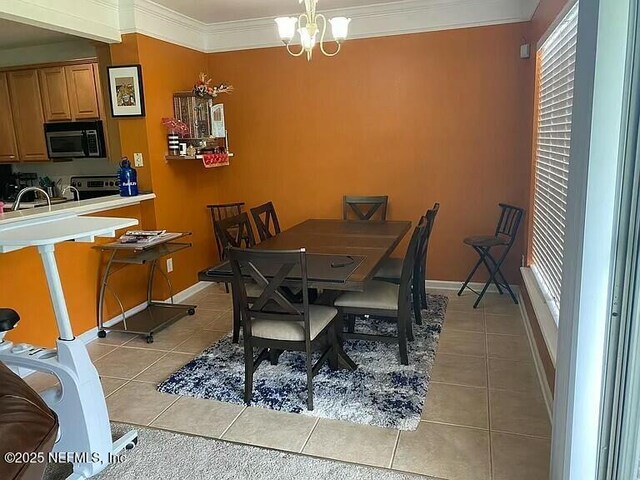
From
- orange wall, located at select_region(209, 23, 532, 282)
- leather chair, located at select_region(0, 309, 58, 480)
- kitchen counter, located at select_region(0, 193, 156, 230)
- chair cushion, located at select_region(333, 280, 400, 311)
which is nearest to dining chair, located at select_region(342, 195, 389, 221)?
orange wall, located at select_region(209, 23, 532, 282)

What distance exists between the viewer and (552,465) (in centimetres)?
177

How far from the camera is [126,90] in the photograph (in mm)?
3867

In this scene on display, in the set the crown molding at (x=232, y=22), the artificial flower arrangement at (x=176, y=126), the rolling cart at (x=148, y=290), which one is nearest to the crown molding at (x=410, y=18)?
the crown molding at (x=232, y=22)

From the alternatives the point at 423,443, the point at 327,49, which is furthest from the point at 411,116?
the point at 423,443

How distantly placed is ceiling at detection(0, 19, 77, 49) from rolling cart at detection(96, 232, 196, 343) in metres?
2.10

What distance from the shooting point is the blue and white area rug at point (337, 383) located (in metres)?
2.48

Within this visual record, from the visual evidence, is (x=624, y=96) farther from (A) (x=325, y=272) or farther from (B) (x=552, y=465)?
(A) (x=325, y=272)

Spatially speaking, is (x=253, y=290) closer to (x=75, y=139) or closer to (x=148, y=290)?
(x=148, y=290)

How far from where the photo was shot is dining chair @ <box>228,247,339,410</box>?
2344 millimetres

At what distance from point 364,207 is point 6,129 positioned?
12.7ft

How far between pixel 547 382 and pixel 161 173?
3.29 meters

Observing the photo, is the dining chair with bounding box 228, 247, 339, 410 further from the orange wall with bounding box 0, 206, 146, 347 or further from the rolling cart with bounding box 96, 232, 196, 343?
the orange wall with bounding box 0, 206, 146, 347

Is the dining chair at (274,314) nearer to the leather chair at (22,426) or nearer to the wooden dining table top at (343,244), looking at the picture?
the wooden dining table top at (343,244)

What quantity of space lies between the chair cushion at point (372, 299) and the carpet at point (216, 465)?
3.28 feet
